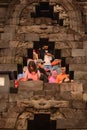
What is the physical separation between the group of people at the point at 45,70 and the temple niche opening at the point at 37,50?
8.4 inches

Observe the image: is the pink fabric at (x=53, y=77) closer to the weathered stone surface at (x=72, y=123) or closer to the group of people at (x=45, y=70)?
the group of people at (x=45, y=70)

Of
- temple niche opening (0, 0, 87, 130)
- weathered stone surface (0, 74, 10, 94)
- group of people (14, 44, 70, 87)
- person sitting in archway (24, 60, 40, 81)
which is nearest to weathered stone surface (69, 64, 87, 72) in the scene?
Answer: temple niche opening (0, 0, 87, 130)

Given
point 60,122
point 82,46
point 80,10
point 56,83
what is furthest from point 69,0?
point 60,122

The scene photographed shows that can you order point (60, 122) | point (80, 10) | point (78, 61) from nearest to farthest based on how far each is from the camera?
point (60, 122) < point (78, 61) < point (80, 10)

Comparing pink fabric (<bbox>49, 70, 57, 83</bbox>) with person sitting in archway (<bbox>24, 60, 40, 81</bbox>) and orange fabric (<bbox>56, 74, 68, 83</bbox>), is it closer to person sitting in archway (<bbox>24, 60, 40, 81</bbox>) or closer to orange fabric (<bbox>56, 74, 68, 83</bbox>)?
orange fabric (<bbox>56, 74, 68, 83</bbox>)

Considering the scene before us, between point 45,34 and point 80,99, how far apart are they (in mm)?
2739

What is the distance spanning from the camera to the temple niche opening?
15367mm

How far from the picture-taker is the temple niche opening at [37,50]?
15.4 meters

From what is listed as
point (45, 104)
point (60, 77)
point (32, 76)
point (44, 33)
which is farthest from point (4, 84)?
point (44, 33)

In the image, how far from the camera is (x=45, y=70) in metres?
17.3

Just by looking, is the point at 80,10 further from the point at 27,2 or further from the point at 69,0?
the point at 27,2

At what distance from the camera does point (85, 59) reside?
16875 millimetres

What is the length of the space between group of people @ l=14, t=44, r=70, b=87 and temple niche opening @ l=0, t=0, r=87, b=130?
21cm

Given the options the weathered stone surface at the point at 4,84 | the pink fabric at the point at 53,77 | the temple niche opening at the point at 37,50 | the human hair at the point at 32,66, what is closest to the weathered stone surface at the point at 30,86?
the temple niche opening at the point at 37,50
